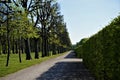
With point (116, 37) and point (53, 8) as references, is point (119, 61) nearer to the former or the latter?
point (116, 37)

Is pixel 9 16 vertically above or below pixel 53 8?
below

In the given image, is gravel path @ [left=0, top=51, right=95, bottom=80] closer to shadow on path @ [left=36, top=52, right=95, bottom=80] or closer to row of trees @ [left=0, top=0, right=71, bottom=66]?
shadow on path @ [left=36, top=52, right=95, bottom=80]

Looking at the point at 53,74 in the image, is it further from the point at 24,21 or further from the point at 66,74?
the point at 24,21

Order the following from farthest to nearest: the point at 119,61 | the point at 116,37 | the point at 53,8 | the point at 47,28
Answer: the point at 47,28 < the point at 53,8 < the point at 116,37 < the point at 119,61

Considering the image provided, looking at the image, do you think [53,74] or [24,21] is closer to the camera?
[53,74]

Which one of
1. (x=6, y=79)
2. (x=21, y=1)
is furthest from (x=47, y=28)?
(x=6, y=79)

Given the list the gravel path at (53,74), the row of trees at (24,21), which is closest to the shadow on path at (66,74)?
the gravel path at (53,74)

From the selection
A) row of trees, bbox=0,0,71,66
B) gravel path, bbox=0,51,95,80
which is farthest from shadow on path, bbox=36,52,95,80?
row of trees, bbox=0,0,71,66

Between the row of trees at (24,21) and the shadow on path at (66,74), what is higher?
the row of trees at (24,21)

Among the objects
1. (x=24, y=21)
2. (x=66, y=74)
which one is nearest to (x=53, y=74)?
(x=66, y=74)

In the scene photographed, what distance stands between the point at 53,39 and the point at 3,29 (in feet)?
133

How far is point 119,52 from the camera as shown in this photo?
10289 millimetres

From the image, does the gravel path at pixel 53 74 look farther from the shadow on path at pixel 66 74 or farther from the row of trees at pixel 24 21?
the row of trees at pixel 24 21

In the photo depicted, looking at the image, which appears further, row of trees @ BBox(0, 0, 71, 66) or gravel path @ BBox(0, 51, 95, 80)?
row of trees @ BBox(0, 0, 71, 66)
